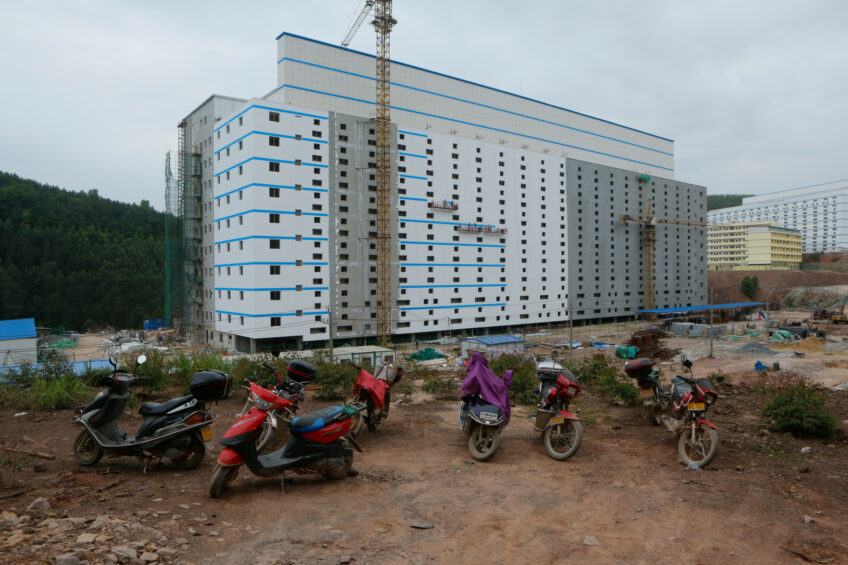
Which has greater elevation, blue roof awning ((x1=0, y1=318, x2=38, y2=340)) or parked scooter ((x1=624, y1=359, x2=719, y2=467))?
parked scooter ((x1=624, y1=359, x2=719, y2=467))

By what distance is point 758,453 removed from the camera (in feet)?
23.7

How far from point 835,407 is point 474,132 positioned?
4742 cm

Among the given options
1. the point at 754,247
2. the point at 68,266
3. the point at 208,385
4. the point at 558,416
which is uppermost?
the point at 754,247

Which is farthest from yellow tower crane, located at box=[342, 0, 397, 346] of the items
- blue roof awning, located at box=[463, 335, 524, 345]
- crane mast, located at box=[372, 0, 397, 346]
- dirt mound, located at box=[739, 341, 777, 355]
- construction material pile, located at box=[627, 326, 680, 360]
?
dirt mound, located at box=[739, 341, 777, 355]

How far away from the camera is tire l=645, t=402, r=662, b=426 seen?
29.2 feet

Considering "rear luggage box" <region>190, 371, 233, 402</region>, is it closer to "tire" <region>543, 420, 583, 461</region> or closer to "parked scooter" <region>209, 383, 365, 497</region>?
"parked scooter" <region>209, 383, 365, 497</region>

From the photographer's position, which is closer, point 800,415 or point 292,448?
point 292,448

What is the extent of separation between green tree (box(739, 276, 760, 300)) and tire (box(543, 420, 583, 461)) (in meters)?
97.7

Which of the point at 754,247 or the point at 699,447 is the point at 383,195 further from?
the point at 754,247

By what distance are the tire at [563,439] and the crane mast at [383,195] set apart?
36.0 metres

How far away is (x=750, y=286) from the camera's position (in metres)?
88.1

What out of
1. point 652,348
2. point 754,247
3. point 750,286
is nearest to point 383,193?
point 652,348

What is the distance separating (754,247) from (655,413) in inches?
4864

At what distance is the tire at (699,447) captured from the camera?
6.64m
